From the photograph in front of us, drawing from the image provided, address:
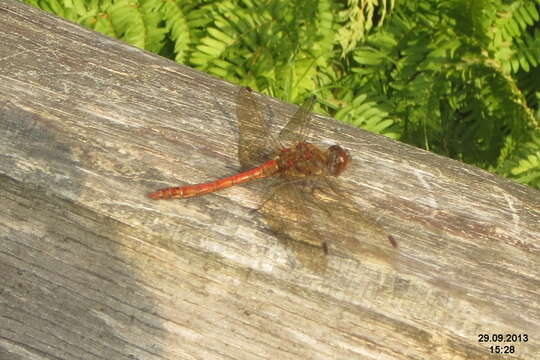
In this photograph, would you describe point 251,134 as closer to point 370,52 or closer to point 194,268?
point 194,268

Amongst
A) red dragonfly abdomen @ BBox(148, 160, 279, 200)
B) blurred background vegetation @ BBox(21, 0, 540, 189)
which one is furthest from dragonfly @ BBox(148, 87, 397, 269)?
blurred background vegetation @ BBox(21, 0, 540, 189)

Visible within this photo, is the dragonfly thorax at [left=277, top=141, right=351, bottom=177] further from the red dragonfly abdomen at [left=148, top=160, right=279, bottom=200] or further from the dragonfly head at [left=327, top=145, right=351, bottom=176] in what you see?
the red dragonfly abdomen at [left=148, top=160, right=279, bottom=200]

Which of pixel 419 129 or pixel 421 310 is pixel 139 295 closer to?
pixel 421 310

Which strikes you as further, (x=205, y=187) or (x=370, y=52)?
(x=370, y=52)

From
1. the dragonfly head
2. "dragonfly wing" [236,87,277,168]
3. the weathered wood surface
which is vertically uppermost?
the dragonfly head

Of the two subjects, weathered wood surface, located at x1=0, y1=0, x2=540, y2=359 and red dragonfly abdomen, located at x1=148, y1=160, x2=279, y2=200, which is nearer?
weathered wood surface, located at x1=0, y1=0, x2=540, y2=359

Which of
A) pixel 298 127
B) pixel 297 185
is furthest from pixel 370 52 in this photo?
pixel 297 185
